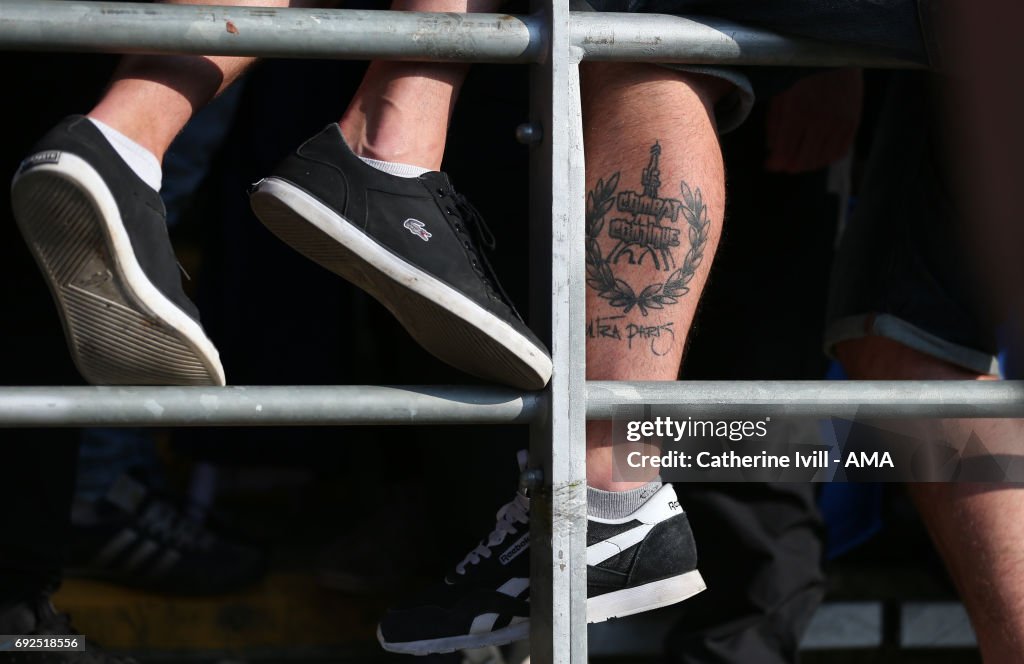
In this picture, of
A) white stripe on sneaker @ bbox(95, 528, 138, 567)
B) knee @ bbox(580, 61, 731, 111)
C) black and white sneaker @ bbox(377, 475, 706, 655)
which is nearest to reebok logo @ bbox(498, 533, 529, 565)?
black and white sneaker @ bbox(377, 475, 706, 655)

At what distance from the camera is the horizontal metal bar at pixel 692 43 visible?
114 cm

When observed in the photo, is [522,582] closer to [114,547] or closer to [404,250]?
[404,250]

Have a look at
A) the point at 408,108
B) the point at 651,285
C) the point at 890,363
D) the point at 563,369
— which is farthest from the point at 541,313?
the point at 890,363

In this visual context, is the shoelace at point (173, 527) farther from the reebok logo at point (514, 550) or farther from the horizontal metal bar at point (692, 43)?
the horizontal metal bar at point (692, 43)

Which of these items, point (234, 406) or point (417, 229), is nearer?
point (234, 406)

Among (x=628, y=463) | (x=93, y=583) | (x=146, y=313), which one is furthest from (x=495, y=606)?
(x=93, y=583)

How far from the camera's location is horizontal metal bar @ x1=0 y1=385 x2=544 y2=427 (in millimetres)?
1040

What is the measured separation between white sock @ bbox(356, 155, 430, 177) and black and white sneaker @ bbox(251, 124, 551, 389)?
0.04 ft

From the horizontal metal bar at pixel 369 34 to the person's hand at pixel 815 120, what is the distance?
73 centimetres

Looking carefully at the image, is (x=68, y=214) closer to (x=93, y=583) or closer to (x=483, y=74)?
(x=483, y=74)

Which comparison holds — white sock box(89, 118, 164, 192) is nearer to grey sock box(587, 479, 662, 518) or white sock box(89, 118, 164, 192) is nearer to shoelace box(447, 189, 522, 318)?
shoelace box(447, 189, 522, 318)

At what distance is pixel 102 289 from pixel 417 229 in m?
0.35

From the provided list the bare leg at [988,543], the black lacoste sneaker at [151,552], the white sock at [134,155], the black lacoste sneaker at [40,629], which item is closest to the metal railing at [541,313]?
the white sock at [134,155]

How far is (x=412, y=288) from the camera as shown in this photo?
3.67ft
